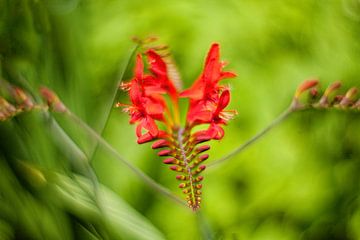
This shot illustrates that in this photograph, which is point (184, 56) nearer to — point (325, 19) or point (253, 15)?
point (253, 15)

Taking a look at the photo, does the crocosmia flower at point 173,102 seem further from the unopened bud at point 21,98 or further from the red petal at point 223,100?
the unopened bud at point 21,98

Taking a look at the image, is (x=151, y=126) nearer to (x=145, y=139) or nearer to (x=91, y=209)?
(x=145, y=139)

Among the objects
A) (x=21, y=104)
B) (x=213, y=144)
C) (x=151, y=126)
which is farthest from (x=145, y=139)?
(x=213, y=144)

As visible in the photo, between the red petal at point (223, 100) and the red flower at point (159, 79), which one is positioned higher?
the red flower at point (159, 79)

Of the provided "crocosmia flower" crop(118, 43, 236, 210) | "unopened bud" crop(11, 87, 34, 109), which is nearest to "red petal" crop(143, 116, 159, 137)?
"crocosmia flower" crop(118, 43, 236, 210)

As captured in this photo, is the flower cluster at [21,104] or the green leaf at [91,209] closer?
the flower cluster at [21,104]

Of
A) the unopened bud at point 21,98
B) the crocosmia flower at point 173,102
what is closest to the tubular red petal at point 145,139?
the crocosmia flower at point 173,102

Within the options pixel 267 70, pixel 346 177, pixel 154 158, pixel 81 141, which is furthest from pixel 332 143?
pixel 81 141

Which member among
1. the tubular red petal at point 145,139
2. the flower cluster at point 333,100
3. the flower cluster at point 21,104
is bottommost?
the tubular red petal at point 145,139
